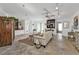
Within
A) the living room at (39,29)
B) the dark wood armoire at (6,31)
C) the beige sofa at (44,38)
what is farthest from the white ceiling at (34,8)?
the beige sofa at (44,38)

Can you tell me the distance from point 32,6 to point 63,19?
789 millimetres

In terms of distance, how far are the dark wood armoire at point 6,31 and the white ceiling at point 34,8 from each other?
0.20m

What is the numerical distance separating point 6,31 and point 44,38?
3.01 ft

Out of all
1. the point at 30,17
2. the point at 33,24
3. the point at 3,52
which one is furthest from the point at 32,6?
the point at 3,52

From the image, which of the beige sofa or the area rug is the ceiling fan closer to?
the beige sofa

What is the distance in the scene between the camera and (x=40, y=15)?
2553mm

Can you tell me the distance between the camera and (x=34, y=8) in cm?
254

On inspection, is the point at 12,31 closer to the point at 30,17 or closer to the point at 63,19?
the point at 30,17

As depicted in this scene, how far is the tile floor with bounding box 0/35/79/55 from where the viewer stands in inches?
97.9

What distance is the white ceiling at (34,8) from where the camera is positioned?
2.48 metres

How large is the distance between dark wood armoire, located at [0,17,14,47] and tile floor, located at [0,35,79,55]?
13cm

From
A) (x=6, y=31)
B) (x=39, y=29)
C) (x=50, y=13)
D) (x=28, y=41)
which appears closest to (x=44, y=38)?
(x=39, y=29)

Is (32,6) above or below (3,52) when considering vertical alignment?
above

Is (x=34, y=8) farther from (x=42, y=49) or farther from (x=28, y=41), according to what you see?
(x=42, y=49)
